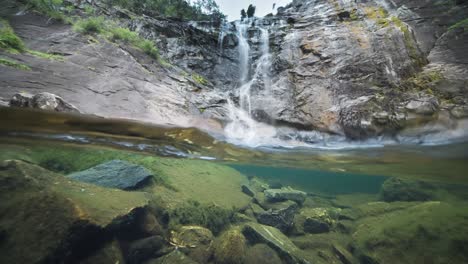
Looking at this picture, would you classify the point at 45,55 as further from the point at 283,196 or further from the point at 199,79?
the point at 283,196

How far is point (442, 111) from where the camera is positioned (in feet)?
21.1

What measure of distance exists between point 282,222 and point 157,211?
7147 mm

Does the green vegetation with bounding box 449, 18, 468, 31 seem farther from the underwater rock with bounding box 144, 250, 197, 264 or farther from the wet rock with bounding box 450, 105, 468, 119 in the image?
the underwater rock with bounding box 144, 250, 197, 264

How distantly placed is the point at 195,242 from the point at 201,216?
1917 millimetres

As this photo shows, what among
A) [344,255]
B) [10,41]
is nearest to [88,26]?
[10,41]

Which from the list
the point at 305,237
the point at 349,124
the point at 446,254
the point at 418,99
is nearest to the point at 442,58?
the point at 418,99

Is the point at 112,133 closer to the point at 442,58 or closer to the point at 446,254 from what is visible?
the point at 442,58

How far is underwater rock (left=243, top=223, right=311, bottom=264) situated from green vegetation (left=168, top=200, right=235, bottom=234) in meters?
1.48

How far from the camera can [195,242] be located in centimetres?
952

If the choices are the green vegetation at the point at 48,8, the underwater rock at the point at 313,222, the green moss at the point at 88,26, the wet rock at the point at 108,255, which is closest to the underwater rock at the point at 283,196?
the underwater rock at the point at 313,222

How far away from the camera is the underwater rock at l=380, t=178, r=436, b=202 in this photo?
61.9ft

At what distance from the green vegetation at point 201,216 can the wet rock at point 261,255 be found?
2.35m

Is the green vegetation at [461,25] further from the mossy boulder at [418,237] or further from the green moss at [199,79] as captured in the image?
the green moss at [199,79]

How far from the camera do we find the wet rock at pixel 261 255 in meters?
9.24
